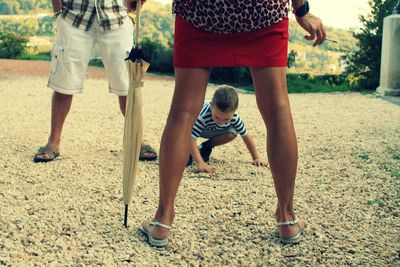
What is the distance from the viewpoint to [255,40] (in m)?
2.73

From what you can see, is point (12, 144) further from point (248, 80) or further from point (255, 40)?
point (248, 80)

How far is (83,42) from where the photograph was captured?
15.4 ft

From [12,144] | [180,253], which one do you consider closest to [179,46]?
[180,253]

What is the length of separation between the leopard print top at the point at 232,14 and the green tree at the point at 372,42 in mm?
10086

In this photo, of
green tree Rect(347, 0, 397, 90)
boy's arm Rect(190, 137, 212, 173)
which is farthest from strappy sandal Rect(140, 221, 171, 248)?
green tree Rect(347, 0, 397, 90)

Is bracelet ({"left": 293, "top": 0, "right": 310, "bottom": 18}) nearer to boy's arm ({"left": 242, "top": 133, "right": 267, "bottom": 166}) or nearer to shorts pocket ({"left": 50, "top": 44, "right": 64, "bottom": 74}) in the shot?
boy's arm ({"left": 242, "top": 133, "right": 267, "bottom": 166})

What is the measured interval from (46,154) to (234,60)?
101 inches

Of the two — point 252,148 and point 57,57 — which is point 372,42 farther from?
point 57,57

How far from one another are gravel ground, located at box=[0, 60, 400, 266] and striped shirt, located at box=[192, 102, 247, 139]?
28 centimetres

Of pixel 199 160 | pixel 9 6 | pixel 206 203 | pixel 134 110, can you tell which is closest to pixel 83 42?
pixel 199 160

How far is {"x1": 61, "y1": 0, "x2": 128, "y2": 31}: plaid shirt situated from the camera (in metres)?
4.61

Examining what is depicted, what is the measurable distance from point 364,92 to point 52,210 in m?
9.12

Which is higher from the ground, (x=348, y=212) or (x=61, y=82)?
(x=61, y=82)

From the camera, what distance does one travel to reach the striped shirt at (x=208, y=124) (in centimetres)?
471
